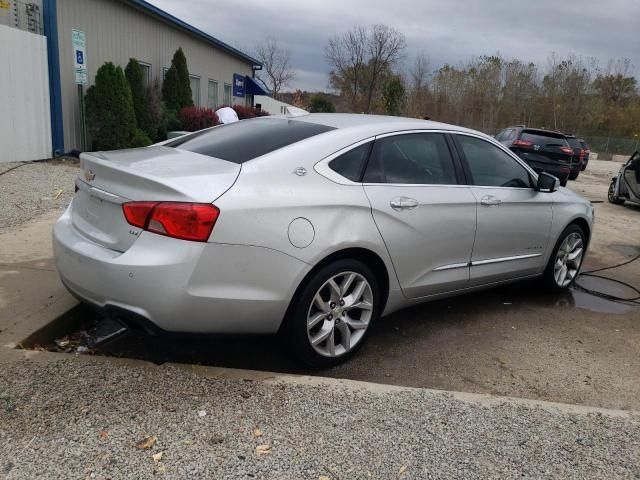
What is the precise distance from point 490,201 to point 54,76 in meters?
11.1

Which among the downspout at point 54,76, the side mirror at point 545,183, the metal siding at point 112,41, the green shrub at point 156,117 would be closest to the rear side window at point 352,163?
the side mirror at point 545,183

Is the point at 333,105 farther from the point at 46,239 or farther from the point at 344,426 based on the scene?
the point at 344,426

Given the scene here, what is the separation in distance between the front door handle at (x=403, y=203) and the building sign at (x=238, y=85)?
23.4 metres

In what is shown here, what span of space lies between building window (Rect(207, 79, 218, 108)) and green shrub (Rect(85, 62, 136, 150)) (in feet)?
33.1

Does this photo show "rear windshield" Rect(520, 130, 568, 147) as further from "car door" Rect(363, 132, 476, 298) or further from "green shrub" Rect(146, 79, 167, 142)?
"car door" Rect(363, 132, 476, 298)

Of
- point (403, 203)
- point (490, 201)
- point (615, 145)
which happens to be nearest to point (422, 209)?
point (403, 203)

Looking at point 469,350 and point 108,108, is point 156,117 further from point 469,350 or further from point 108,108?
point 469,350

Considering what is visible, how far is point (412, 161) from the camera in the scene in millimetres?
4074

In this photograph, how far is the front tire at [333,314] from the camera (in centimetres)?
331

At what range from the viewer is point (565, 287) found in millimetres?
5711

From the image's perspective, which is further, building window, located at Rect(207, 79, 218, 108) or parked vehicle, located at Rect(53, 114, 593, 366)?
building window, located at Rect(207, 79, 218, 108)

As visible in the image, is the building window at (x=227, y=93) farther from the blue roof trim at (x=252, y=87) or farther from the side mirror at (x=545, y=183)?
the side mirror at (x=545, y=183)

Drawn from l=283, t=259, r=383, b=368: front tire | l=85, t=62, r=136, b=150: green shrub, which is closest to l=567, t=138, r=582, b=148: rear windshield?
l=85, t=62, r=136, b=150: green shrub

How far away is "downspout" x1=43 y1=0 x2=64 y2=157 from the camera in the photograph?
38.8ft
